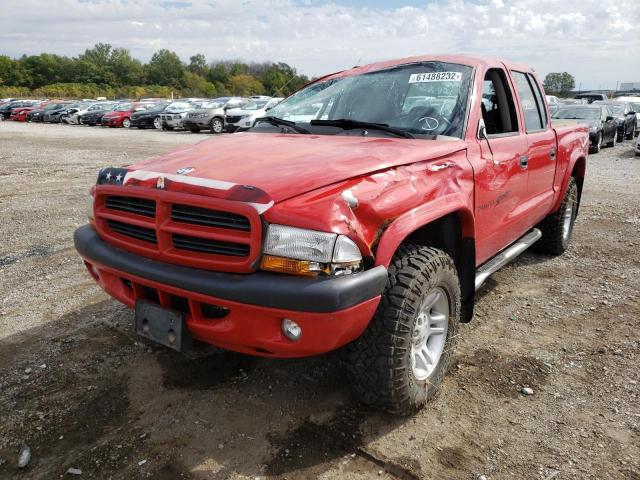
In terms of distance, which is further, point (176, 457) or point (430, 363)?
point (430, 363)

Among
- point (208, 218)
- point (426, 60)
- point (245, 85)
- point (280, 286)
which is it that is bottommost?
point (280, 286)

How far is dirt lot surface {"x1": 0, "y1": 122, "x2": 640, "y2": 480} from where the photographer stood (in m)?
2.39

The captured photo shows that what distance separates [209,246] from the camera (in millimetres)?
2301

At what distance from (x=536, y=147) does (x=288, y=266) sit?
9.22ft

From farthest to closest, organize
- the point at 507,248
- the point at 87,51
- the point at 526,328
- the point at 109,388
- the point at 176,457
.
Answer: the point at 87,51, the point at 507,248, the point at 526,328, the point at 109,388, the point at 176,457

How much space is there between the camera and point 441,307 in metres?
2.89

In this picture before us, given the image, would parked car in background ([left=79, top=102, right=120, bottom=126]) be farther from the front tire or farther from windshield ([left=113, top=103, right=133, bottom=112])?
the front tire

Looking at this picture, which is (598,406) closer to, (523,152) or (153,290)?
(523,152)

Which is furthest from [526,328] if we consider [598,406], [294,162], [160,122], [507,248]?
[160,122]

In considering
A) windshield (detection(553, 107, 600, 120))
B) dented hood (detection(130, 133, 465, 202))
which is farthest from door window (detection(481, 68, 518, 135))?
windshield (detection(553, 107, 600, 120))

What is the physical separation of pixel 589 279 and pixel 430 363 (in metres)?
2.68

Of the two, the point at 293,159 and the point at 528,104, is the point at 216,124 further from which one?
the point at 293,159

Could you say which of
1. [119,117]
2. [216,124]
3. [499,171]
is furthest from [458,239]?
[119,117]

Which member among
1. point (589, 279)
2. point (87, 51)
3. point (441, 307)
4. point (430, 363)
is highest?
point (87, 51)
